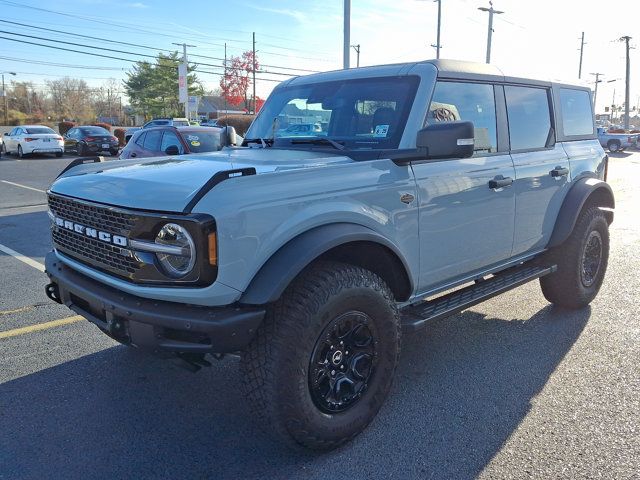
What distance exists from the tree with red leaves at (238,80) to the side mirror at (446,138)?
72.0 m

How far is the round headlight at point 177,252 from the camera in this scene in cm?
248

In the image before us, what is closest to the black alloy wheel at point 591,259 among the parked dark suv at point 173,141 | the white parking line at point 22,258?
the white parking line at point 22,258

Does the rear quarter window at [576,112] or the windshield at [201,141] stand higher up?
the rear quarter window at [576,112]

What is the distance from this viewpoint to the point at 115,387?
3.62 m

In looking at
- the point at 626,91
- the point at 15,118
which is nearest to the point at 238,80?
the point at 15,118

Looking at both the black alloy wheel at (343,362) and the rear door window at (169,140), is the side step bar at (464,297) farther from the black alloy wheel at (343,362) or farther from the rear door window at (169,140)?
the rear door window at (169,140)

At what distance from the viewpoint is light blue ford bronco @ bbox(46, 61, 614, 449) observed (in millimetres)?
2529

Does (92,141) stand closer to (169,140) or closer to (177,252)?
(169,140)

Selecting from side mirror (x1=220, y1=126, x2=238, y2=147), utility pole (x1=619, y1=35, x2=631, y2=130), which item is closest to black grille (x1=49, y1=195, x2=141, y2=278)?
side mirror (x1=220, y1=126, x2=238, y2=147)

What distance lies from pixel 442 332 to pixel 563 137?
2038 mm

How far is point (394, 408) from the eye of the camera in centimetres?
338

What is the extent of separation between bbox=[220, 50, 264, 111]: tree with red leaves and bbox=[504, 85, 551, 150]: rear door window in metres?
70.6

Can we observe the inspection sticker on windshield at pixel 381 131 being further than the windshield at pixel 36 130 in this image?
No

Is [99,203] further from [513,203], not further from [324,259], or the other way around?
[513,203]
